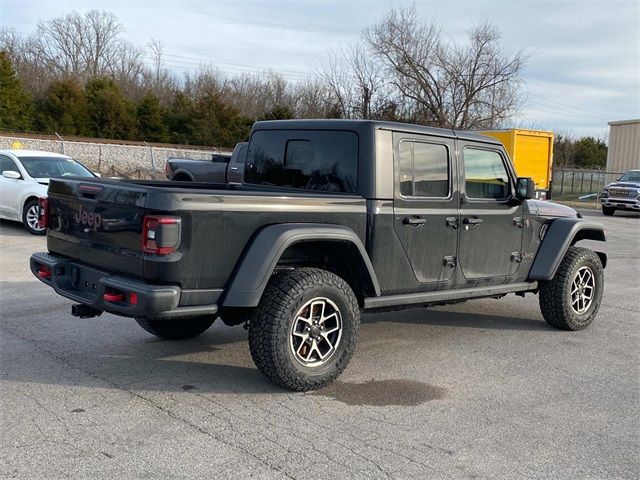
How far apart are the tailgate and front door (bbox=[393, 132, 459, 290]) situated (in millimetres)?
2004

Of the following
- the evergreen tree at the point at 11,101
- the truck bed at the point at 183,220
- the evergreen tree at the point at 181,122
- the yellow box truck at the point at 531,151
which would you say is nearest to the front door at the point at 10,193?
the truck bed at the point at 183,220

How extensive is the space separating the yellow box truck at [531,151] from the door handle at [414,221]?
17265 mm

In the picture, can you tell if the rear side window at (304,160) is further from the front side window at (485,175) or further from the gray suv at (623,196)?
the gray suv at (623,196)

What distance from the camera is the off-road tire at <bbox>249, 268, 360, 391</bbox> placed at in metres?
4.50

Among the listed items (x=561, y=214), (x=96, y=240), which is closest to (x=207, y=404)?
(x=96, y=240)

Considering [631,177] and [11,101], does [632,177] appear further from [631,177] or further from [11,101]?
[11,101]

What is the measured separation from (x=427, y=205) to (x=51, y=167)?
9.78 metres

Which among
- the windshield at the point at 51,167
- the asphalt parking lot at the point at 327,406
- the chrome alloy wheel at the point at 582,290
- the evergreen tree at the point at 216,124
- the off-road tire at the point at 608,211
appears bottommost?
the off-road tire at the point at 608,211

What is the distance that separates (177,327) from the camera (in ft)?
19.2

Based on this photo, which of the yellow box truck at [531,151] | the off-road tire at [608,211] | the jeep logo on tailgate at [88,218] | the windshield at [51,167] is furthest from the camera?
the off-road tire at [608,211]

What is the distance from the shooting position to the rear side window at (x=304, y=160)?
529 cm

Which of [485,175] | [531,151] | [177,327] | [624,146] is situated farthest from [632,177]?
[177,327]

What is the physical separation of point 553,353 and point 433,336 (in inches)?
43.2

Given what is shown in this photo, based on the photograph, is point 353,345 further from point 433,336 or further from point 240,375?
point 433,336
